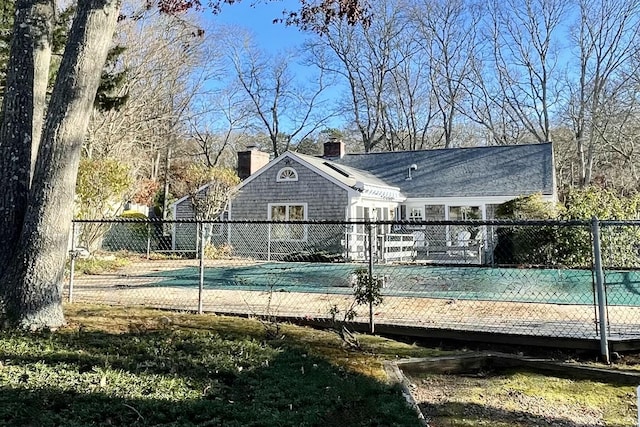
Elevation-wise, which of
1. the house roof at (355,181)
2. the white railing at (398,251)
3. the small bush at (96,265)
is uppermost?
the house roof at (355,181)

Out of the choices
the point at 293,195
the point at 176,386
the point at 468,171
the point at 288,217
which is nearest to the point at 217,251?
the point at 288,217

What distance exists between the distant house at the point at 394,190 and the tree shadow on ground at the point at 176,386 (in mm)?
12971

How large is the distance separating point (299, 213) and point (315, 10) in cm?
1263

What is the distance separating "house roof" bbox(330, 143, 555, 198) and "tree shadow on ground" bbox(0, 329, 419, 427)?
668 inches

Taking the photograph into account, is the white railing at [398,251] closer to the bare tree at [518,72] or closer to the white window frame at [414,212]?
the white window frame at [414,212]

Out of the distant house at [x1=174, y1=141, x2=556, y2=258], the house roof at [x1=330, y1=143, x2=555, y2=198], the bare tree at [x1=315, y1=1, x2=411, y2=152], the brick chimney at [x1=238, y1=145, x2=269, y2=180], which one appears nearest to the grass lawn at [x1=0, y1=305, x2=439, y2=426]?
the distant house at [x1=174, y1=141, x2=556, y2=258]

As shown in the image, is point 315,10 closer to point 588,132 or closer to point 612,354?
point 612,354

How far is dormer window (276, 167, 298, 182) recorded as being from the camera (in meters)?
19.5

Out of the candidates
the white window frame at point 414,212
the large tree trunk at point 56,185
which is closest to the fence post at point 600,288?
the large tree trunk at point 56,185

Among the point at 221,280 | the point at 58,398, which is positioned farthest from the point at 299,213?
the point at 58,398

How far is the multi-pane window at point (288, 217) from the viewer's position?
18.6m

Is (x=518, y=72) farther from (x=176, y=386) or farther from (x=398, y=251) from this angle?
(x=176, y=386)

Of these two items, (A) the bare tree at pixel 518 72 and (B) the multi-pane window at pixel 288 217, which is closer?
(B) the multi-pane window at pixel 288 217

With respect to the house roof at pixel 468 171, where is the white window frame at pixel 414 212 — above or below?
below
